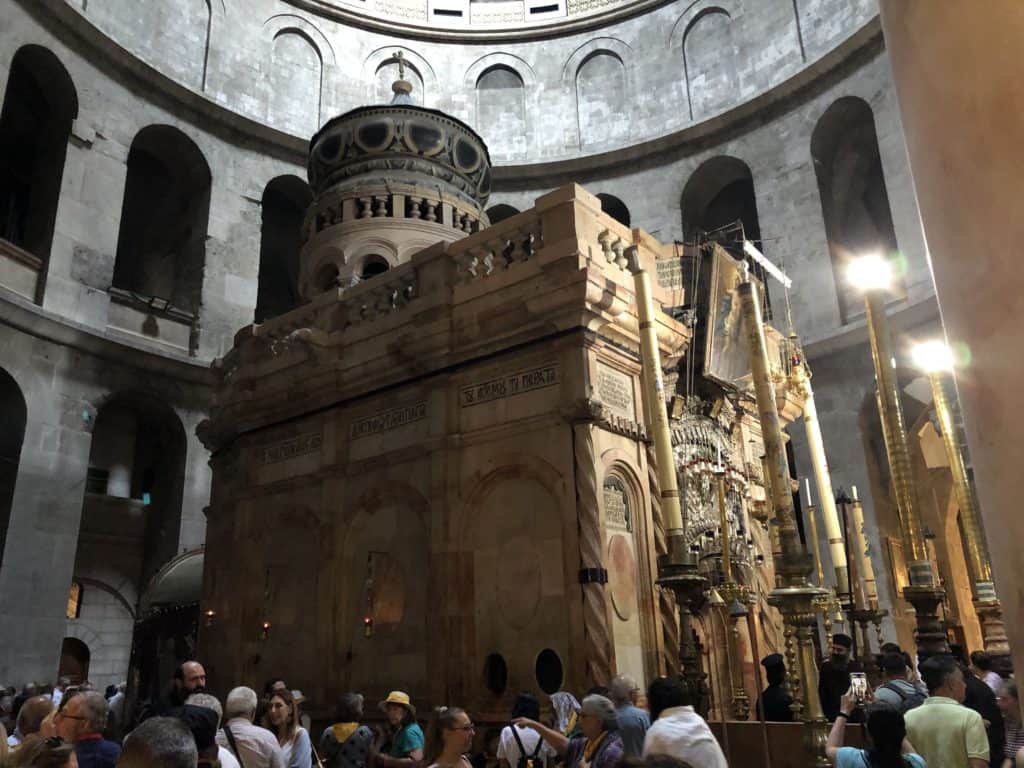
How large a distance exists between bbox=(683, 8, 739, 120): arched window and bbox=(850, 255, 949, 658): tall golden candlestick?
20791 mm

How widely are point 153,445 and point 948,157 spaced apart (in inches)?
948

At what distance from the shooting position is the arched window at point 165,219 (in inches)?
901

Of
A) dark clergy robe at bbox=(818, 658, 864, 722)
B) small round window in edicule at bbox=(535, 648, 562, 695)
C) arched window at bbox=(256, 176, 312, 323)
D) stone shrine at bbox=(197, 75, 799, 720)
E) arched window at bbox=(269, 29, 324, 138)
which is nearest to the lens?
dark clergy robe at bbox=(818, 658, 864, 722)

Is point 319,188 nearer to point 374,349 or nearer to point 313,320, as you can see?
point 313,320

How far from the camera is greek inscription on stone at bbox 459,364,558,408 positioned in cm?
951

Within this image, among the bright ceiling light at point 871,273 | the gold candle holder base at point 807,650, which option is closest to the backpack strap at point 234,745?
the gold candle holder base at point 807,650

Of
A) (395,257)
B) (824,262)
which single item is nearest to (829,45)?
(824,262)

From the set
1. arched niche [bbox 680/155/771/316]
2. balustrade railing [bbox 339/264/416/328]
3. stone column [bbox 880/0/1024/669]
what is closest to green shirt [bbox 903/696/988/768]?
stone column [bbox 880/0/1024/669]

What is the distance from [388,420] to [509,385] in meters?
2.09

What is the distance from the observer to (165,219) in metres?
25.4

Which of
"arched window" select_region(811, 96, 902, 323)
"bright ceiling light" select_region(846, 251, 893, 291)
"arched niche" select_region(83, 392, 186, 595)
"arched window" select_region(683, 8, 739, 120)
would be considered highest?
"arched window" select_region(683, 8, 739, 120)

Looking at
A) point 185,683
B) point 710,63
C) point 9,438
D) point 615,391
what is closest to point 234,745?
point 185,683

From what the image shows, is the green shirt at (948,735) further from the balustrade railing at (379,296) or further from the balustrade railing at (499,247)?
the balustrade railing at (379,296)

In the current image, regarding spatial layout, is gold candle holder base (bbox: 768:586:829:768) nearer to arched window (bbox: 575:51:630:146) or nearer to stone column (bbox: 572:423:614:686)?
stone column (bbox: 572:423:614:686)
